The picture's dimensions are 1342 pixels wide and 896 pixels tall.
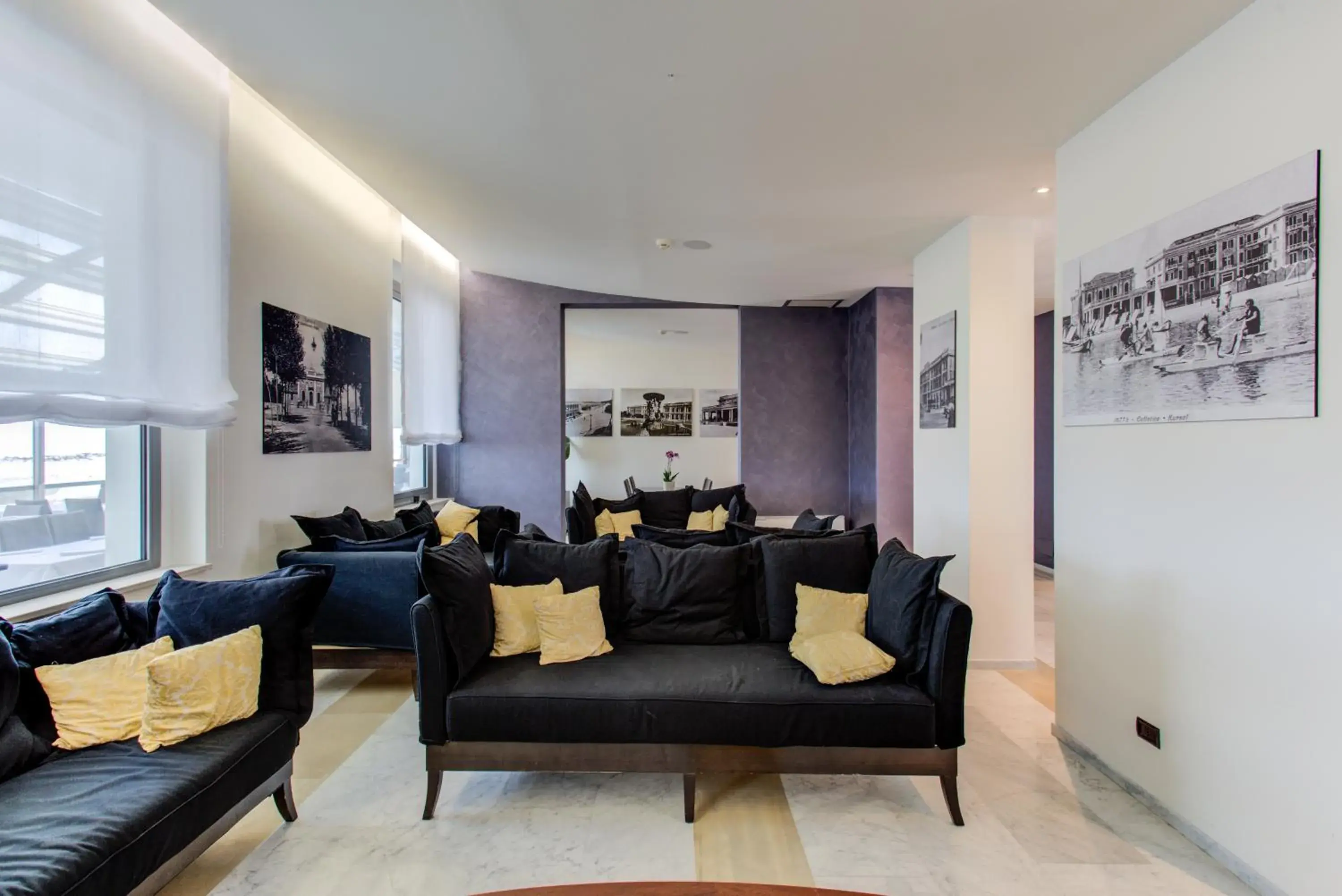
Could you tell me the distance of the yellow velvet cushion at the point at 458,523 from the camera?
200 inches

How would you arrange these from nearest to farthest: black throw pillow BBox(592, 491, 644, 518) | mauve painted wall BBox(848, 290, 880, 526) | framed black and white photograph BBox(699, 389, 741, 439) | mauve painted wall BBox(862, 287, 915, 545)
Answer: black throw pillow BBox(592, 491, 644, 518) < mauve painted wall BBox(862, 287, 915, 545) < mauve painted wall BBox(848, 290, 880, 526) < framed black and white photograph BBox(699, 389, 741, 439)

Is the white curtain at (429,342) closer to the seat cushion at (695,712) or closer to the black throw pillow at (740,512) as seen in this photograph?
the black throw pillow at (740,512)

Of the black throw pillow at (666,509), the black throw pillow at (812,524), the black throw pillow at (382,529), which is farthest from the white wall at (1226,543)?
the black throw pillow at (382,529)

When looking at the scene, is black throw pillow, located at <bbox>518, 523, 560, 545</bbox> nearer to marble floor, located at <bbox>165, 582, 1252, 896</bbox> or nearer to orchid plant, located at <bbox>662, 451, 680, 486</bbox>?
marble floor, located at <bbox>165, 582, 1252, 896</bbox>

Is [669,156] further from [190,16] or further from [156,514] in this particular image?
[156,514]

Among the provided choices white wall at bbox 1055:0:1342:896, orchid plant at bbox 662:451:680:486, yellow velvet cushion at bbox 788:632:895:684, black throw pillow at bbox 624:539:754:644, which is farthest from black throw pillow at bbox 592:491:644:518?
white wall at bbox 1055:0:1342:896

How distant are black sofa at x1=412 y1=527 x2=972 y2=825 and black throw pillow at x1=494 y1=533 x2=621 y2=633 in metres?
0.53

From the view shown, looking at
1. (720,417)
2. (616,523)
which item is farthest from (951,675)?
(720,417)

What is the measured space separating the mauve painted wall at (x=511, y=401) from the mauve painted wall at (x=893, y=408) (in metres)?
3.23

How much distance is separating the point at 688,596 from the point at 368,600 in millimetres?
1736

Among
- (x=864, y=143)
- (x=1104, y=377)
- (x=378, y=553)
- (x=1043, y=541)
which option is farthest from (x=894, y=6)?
(x=1043, y=541)

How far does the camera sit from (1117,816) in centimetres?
230

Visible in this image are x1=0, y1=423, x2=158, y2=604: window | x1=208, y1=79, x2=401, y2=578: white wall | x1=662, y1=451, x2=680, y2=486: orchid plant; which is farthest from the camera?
x1=662, y1=451, x2=680, y2=486: orchid plant

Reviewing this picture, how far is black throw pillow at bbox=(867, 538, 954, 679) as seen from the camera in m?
2.36
